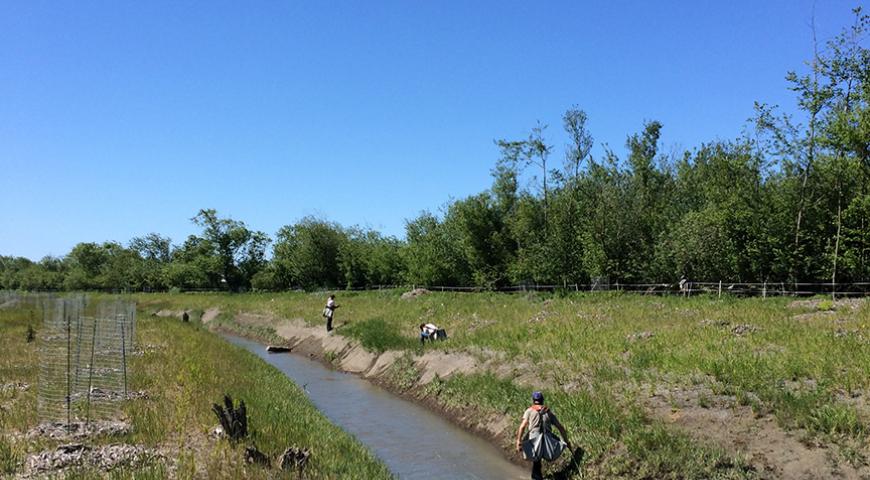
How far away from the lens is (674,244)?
4366cm

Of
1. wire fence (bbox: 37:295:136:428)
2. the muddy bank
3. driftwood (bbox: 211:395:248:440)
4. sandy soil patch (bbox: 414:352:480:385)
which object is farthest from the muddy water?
wire fence (bbox: 37:295:136:428)

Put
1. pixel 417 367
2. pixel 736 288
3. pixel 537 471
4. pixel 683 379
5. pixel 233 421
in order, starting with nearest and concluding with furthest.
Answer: pixel 537 471 → pixel 233 421 → pixel 683 379 → pixel 417 367 → pixel 736 288

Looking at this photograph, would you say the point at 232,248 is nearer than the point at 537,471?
No

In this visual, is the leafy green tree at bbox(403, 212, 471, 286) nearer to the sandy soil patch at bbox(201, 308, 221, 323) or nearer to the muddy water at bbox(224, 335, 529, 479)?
the sandy soil patch at bbox(201, 308, 221, 323)

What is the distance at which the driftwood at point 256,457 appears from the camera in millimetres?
11148

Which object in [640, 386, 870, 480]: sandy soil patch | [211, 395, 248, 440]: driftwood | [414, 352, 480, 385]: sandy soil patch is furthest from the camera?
[414, 352, 480, 385]: sandy soil patch

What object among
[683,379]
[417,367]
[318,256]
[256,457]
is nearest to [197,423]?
[256,457]

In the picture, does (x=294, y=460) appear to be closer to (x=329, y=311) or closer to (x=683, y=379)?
(x=683, y=379)

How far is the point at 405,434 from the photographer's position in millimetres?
17594

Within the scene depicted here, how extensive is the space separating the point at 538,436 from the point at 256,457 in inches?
220

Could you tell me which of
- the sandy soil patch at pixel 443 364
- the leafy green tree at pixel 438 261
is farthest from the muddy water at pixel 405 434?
the leafy green tree at pixel 438 261

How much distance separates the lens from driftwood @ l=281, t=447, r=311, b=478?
36.6 feet

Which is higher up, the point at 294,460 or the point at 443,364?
the point at 294,460

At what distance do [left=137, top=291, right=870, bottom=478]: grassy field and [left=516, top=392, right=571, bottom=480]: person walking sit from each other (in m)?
0.97
